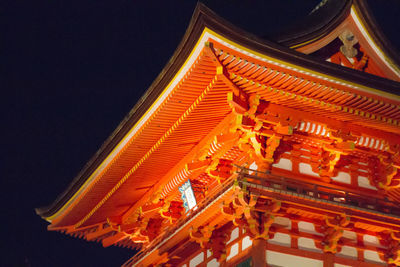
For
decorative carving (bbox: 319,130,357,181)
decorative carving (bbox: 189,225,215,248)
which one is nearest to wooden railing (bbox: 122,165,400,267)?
decorative carving (bbox: 189,225,215,248)

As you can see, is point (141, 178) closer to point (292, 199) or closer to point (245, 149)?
point (245, 149)

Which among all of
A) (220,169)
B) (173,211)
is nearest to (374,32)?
(220,169)

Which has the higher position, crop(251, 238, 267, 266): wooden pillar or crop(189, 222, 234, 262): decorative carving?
crop(189, 222, 234, 262): decorative carving

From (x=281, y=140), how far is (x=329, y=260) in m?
2.64

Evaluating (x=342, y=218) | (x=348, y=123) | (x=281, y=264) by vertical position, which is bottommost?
(x=281, y=264)

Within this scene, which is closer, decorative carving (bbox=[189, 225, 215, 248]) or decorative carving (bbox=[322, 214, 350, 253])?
decorative carving (bbox=[322, 214, 350, 253])

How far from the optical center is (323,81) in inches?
534

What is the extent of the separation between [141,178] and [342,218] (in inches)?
248

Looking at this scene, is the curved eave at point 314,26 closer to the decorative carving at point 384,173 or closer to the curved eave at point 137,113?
the curved eave at point 137,113

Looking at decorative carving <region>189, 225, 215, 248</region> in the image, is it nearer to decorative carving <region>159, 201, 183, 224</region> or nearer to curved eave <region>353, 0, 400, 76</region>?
decorative carving <region>159, 201, 183, 224</region>

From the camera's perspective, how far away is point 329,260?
13734 millimetres

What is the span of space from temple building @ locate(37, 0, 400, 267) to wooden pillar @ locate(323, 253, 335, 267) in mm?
22

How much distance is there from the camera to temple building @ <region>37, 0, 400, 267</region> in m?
13.2

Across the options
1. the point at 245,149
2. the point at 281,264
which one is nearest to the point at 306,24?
the point at 245,149
